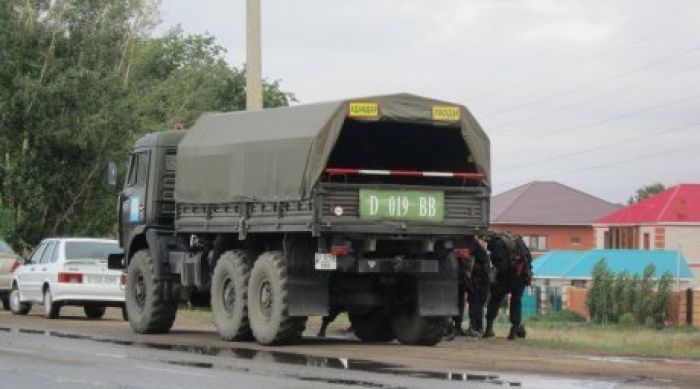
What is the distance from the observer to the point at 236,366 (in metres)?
17.0

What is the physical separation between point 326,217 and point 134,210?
607 centimetres

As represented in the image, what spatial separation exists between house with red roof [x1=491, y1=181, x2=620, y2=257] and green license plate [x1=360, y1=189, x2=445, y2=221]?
296 feet

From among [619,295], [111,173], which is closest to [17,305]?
[111,173]

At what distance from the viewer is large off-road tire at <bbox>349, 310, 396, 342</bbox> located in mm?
22844

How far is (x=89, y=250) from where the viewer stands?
2930cm

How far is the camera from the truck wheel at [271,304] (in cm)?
2022

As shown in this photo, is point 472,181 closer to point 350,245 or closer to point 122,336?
point 350,245

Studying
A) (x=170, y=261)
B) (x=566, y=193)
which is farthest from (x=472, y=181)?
(x=566, y=193)

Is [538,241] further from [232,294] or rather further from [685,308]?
[232,294]

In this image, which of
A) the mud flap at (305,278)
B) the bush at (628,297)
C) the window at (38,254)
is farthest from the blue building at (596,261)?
the mud flap at (305,278)

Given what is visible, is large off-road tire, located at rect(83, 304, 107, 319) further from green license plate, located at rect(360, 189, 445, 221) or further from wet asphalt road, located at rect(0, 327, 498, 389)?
green license plate, located at rect(360, 189, 445, 221)

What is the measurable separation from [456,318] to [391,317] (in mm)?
1451

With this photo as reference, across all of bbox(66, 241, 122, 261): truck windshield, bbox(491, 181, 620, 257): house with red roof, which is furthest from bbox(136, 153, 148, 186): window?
bbox(491, 181, 620, 257): house with red roof

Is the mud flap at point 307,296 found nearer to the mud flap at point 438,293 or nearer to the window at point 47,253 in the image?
the mud flap at point 438,293
